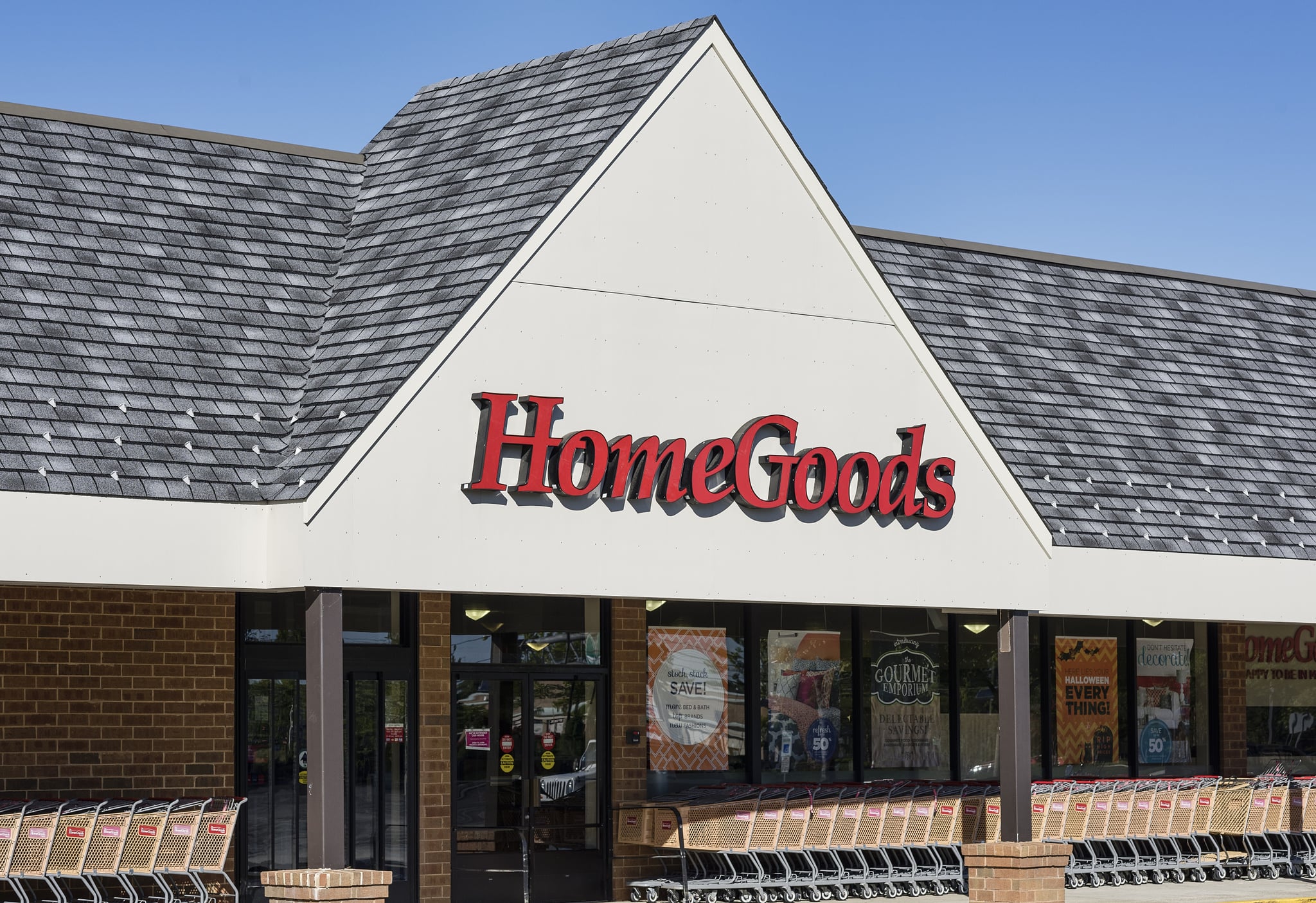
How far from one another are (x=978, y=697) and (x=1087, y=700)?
169 centimetres

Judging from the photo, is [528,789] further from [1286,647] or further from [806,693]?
[1286,647]

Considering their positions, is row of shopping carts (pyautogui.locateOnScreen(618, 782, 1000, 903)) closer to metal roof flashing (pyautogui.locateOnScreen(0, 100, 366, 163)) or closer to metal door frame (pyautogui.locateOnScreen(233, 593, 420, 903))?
metal door frame (pyautogui.locateOnScreen(233, 593, 420, 903))

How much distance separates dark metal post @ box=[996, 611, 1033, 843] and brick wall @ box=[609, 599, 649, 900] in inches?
151

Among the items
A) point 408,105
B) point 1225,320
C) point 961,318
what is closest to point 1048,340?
point 961,318

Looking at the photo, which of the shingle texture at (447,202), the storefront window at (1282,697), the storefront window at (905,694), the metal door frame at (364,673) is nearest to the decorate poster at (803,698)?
the storefront window at (905,694)

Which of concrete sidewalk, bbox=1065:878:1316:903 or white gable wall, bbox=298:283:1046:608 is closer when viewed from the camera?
white gable wall, bbox=298:283:1046:608

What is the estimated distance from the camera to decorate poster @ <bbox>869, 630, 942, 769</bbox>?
21.4 metres

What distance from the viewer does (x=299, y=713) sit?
17.7 m

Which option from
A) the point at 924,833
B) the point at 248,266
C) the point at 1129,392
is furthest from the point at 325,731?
the point at 1129,392

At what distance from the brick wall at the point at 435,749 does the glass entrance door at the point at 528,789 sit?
17cm

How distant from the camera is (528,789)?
62.8 ft

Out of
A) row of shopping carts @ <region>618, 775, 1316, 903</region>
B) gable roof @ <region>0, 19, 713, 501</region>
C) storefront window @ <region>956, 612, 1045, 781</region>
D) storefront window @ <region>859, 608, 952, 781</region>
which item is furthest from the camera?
storefront window @ <region>956, 612, 1045, 781</region>

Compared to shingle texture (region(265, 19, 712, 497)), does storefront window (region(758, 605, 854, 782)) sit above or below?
below

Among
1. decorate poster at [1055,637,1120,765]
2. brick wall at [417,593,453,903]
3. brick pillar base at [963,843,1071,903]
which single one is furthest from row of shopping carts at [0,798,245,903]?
decorate poster at [1055,637,1120,765]
